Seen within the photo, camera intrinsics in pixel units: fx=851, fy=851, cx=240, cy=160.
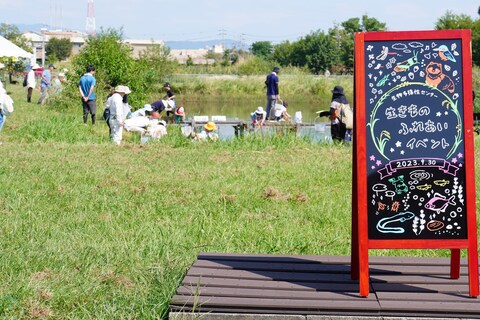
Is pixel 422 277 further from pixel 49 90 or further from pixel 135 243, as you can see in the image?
pixel 49 90

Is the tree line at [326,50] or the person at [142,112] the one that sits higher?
the tree line at [326,50]

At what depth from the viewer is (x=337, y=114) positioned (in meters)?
17.7

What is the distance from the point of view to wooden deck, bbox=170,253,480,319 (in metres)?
4.87

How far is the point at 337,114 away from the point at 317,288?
12.6 m

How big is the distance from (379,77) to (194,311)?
1.80 meters

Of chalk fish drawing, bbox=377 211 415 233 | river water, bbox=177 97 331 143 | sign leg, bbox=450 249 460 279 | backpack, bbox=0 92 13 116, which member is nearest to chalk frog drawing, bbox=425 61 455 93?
chalk fish drawing, bbox=377 211 415 233

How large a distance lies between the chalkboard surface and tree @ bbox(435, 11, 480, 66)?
169 feet

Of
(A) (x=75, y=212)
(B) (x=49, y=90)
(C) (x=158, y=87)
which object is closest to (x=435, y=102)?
(A) (x=75, y=212)

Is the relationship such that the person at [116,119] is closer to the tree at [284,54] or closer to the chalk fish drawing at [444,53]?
the chalk fish drawing at [444,53]

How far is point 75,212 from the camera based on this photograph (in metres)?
8.86

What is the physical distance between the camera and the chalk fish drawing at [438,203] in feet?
17.0

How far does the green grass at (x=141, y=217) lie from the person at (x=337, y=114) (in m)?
2.01

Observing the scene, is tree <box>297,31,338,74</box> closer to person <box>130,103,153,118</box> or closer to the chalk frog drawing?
person <box>130,103,153,118</box>

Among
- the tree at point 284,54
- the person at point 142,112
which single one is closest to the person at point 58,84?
the person at point 142,112
